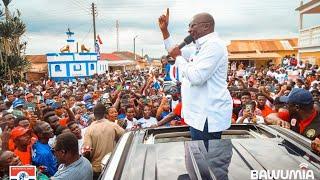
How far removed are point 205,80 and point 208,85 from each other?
0.07 meters

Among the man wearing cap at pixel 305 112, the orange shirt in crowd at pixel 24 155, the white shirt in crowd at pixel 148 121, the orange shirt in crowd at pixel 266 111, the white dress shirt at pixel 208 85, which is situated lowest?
the white shirt in crowd at pixel 148 121

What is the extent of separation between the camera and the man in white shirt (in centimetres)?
272

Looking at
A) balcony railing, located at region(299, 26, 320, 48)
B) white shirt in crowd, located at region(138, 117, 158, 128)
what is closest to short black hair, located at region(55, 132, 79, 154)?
Answer: white shirt in crowd, located at region(138, 117, 158, 128)

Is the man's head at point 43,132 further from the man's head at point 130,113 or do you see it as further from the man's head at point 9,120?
the man's head at point 130,113

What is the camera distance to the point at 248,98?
7883mm

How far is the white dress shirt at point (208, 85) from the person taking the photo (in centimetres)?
271

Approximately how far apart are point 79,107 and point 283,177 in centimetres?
760

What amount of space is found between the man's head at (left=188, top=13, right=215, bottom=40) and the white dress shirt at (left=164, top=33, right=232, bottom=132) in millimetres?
37

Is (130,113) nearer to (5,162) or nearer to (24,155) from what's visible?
(24,155)

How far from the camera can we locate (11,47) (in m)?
25.4

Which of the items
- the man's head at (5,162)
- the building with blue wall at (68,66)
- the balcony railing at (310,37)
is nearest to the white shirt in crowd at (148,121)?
the man's head at (5,162)

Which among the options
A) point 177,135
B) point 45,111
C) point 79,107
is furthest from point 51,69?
point 177,135

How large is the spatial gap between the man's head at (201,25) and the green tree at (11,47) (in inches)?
926

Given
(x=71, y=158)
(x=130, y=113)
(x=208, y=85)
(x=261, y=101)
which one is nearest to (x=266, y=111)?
(x=261, y=101)
